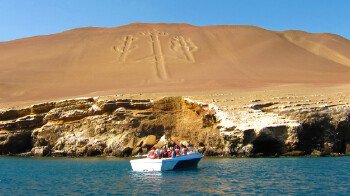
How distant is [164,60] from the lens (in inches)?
3351

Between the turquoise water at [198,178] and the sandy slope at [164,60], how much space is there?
28838mm

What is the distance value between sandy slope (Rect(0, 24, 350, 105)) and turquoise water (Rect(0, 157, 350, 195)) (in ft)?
94.6

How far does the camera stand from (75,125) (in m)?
49.5

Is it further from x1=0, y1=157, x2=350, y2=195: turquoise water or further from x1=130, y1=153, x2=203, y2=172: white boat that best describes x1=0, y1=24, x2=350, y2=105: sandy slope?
x1=130, y1=153, x2=203, y2=172: white boat

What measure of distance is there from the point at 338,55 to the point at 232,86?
33417mm

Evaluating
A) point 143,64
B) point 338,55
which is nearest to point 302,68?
point 338,55

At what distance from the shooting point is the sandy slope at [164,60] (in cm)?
7231

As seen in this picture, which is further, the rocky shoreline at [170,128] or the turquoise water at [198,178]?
the rocky shoreline at [170,128]

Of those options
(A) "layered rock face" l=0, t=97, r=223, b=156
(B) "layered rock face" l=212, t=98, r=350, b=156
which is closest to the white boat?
(B) "layered rock face" l=212, t=98, r=350, b=156

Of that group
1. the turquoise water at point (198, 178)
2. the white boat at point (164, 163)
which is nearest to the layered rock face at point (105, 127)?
the turquoise water at point (198, 178)

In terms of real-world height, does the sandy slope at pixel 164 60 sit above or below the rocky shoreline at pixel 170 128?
above

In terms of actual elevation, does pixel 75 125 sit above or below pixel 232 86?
below

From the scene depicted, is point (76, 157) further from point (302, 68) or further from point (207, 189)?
point (302, 68)

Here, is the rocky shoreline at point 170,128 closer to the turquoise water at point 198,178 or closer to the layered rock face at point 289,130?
the layered rock face at point 289,130
